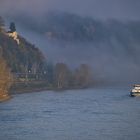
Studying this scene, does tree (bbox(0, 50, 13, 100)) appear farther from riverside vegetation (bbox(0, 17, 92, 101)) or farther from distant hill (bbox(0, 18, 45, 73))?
distant hill (bbox(0, 18, 45, 73))

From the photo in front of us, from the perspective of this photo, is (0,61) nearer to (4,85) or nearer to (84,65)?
(4,85)

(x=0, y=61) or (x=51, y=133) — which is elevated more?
(x=0, y=61)

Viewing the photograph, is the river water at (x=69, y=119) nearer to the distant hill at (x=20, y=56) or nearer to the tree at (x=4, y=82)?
the tree at (x=4, y=82)

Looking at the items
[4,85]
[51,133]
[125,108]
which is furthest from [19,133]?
[4,85]

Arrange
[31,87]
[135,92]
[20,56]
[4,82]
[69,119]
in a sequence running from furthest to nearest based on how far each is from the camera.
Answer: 1. [20,56]
2. [31,87]
3. [135,92]
4. [4,82]
5. [69,119]

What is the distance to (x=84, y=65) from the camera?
4291 centimetres

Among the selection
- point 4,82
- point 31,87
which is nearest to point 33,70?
point 31,87

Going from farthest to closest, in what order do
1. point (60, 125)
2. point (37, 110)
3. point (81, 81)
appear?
1. point (81, 81)
2. point (37, 110)
3. point (60, 125)

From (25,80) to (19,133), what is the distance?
1957 centimetres

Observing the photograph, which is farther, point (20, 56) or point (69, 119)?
point (20, 56)

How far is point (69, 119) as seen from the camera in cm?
1919

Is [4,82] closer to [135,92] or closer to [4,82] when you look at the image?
[4,82]

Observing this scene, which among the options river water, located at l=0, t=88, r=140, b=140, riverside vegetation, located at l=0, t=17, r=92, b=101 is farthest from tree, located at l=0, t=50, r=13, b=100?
riverside vegetation, located at l=0, t=17, r=92, b=101

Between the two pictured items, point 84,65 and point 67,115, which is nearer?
point 67,115
